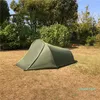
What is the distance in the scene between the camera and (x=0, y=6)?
19.6 meters

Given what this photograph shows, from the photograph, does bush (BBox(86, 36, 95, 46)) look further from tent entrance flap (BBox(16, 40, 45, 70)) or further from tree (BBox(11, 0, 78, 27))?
tent entrance flap (BBox(16, 40, 45, 70))

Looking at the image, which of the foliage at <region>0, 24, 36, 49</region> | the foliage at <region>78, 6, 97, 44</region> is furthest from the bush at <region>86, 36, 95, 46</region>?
the foliage at <region>0, 24, 36, 49</region>

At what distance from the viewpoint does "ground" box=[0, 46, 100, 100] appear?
6.71 metres

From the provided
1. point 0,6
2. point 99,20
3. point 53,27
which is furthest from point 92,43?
point 0,6

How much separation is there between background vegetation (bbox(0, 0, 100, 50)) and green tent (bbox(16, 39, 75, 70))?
20.5 feet

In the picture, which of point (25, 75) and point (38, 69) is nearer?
point (25, 75)

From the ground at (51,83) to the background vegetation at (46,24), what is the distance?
6445 mm

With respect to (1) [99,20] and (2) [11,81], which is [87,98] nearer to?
(2) [11,81]

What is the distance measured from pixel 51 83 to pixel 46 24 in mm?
14265

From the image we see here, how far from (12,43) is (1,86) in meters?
9.00

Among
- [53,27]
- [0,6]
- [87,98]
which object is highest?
[0,6]

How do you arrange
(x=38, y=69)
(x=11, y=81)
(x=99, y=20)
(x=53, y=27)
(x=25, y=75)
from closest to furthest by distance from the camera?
(x=11, y=81)
(x=25, y=75)
(x=38, y=69)
(x=53, y=27)
(x=99, y=20)

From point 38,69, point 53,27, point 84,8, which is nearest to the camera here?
point 38,69

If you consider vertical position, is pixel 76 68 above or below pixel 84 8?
below
